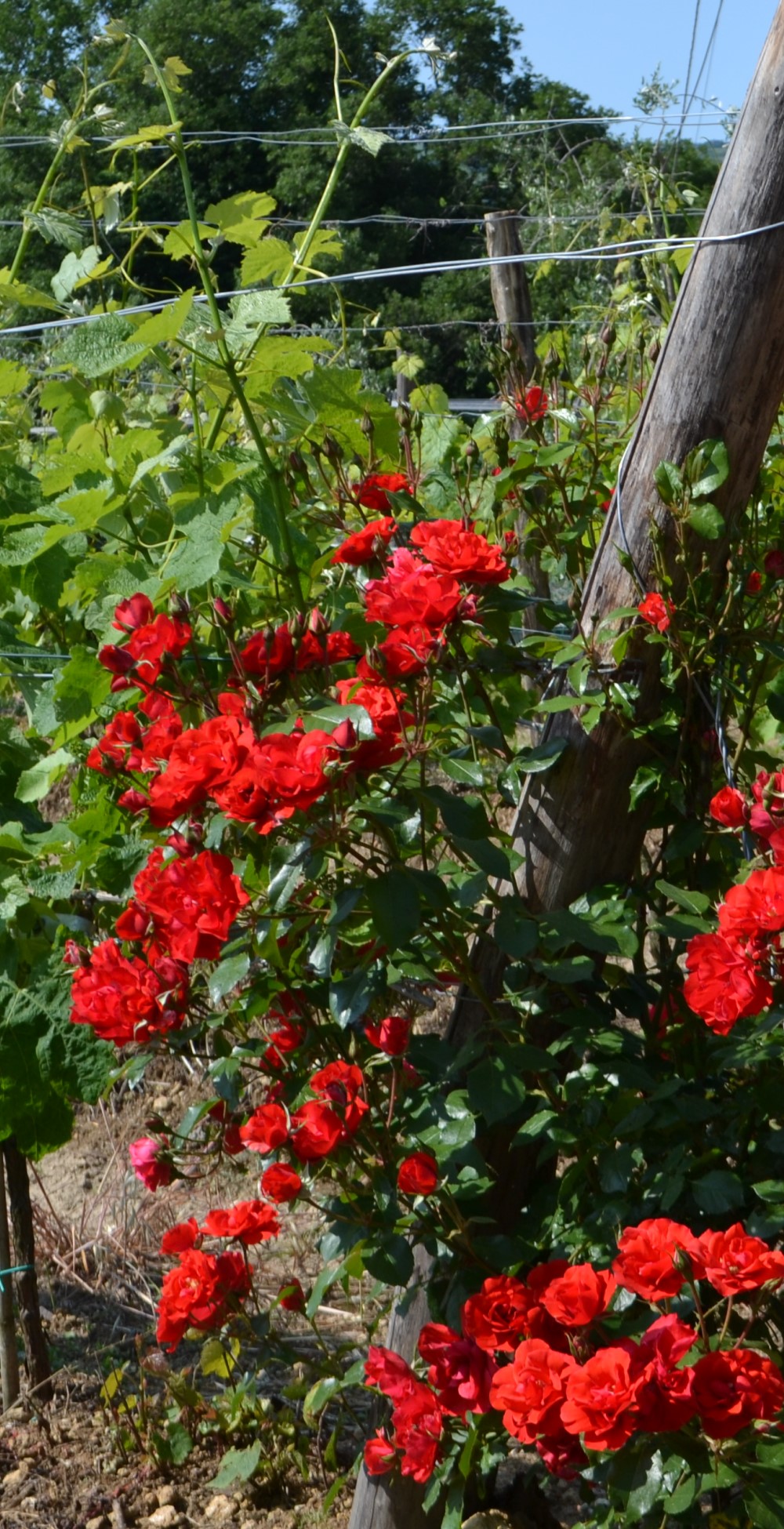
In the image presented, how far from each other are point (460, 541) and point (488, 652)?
165mm

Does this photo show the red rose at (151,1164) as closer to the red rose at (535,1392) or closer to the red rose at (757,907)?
the red rose at (535,1392)

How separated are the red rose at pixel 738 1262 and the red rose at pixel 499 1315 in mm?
Result: 252

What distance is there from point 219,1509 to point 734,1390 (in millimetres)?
1179

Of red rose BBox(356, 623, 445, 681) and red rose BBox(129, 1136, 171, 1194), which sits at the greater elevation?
red rose BBox(356, 623, 445, 681)

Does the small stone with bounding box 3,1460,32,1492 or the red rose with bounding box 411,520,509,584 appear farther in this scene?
the small stone with bounding box 3,1460,32,1492

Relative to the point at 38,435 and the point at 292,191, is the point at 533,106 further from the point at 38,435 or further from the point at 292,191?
the point at 38,435

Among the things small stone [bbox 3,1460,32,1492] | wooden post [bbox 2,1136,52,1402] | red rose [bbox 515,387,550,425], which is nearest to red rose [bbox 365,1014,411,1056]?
red rose [bbox 515,387,550,425]

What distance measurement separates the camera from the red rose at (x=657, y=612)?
4.11 feet

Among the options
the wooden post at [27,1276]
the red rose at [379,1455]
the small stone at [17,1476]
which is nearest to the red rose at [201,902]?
the red rose at [379,1455]

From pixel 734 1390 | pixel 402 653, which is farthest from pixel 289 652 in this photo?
pixel 734 1390

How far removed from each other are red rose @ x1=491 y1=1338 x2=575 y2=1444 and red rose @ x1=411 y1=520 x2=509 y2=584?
2.02 ft

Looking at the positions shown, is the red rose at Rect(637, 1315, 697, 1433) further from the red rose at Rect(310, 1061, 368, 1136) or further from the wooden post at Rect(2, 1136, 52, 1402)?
the wooden post at Rect(2, 1136, 52, 1402)

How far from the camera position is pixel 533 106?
24391 millimetres

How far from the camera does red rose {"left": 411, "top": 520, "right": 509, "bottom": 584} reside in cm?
111
